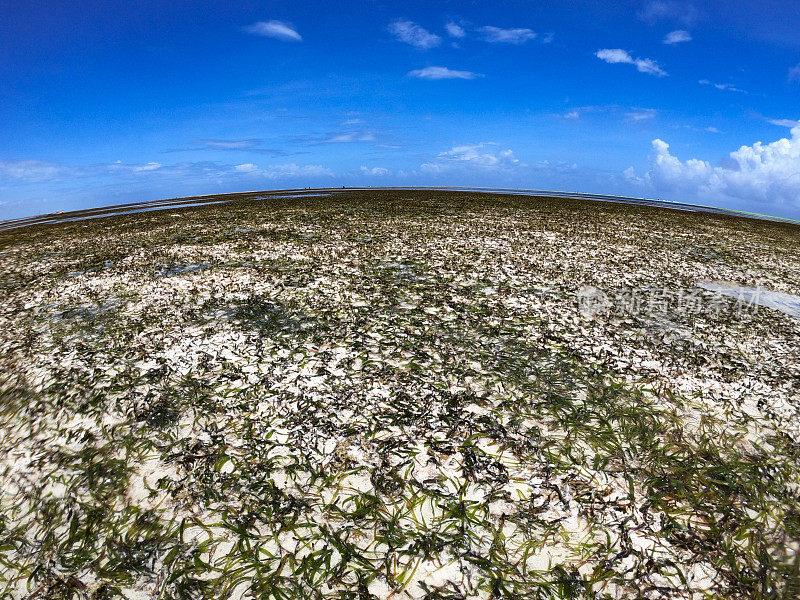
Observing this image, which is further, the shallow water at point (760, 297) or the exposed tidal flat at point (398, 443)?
the shallow water at point (760, 297)

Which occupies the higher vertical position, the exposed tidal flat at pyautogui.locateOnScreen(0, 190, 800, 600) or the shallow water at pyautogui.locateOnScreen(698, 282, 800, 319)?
the shallow water at pyautogui.locateOnScreen(698, 282, 800, 319)

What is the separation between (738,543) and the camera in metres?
3.29

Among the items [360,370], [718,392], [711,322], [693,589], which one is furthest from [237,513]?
[711,322]

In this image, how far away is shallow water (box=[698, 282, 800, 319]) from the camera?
9.62 metres

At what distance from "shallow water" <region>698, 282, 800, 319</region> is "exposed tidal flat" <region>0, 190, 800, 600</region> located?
1.65ft

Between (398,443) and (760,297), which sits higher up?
(760,297)

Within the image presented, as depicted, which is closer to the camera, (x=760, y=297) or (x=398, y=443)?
(x=398, y=443)

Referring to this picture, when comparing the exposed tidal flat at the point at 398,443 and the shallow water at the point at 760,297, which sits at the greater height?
the shallow water at the point at 760,297

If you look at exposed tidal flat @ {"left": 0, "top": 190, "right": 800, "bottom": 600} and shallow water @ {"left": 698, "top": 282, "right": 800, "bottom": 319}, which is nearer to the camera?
exposed tidal flat @ {"left": 0, "top": 190, "right": 800, "bottom": 600}

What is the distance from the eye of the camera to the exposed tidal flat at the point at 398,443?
10.2ft

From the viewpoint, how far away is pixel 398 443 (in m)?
4.48

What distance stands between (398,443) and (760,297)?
41.0 ft

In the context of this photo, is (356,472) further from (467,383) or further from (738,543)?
(738,543)

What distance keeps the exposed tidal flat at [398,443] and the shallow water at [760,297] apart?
50 centimetres
